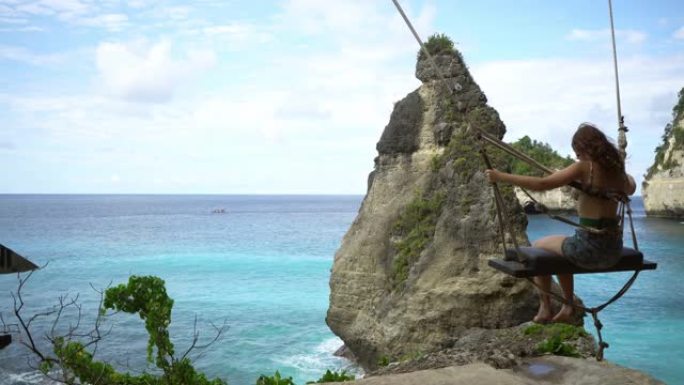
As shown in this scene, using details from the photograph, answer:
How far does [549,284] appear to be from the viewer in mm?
6746

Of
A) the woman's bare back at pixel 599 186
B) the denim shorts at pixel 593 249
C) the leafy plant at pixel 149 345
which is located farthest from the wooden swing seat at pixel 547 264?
the leafy plant at pixel 149 345

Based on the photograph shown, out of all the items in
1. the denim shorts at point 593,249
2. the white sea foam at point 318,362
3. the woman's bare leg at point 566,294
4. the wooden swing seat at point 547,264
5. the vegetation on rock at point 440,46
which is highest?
the vegetation on rock at point 440,46

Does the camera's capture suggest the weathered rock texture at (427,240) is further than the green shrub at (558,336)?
Yes

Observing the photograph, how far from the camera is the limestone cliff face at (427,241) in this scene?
15.0m

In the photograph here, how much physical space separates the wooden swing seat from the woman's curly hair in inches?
34.7

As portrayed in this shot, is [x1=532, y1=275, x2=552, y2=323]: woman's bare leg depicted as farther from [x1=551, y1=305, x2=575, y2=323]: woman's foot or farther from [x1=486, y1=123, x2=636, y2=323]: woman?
[x1=486, y1=123, x2=636, y2=323]: woman

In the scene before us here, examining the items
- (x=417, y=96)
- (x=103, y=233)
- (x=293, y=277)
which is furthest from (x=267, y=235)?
(x=417, y=96)

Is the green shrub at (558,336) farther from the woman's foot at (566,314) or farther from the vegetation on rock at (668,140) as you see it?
the vegetation on rock at (668,140)

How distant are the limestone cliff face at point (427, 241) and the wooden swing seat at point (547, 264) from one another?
7.20 m

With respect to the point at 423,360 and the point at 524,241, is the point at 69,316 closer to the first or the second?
the point at 524,241

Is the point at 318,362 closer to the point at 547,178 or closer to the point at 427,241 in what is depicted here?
the point at 427,241

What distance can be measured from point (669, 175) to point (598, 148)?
71.7 metres

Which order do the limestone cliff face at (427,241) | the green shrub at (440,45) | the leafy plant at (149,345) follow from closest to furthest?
the leafy plant at (149,345), the limestone cliff face at (427,241), the green shrub at (440,45)

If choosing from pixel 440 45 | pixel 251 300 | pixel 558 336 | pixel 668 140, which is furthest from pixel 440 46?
pixel 668 140
